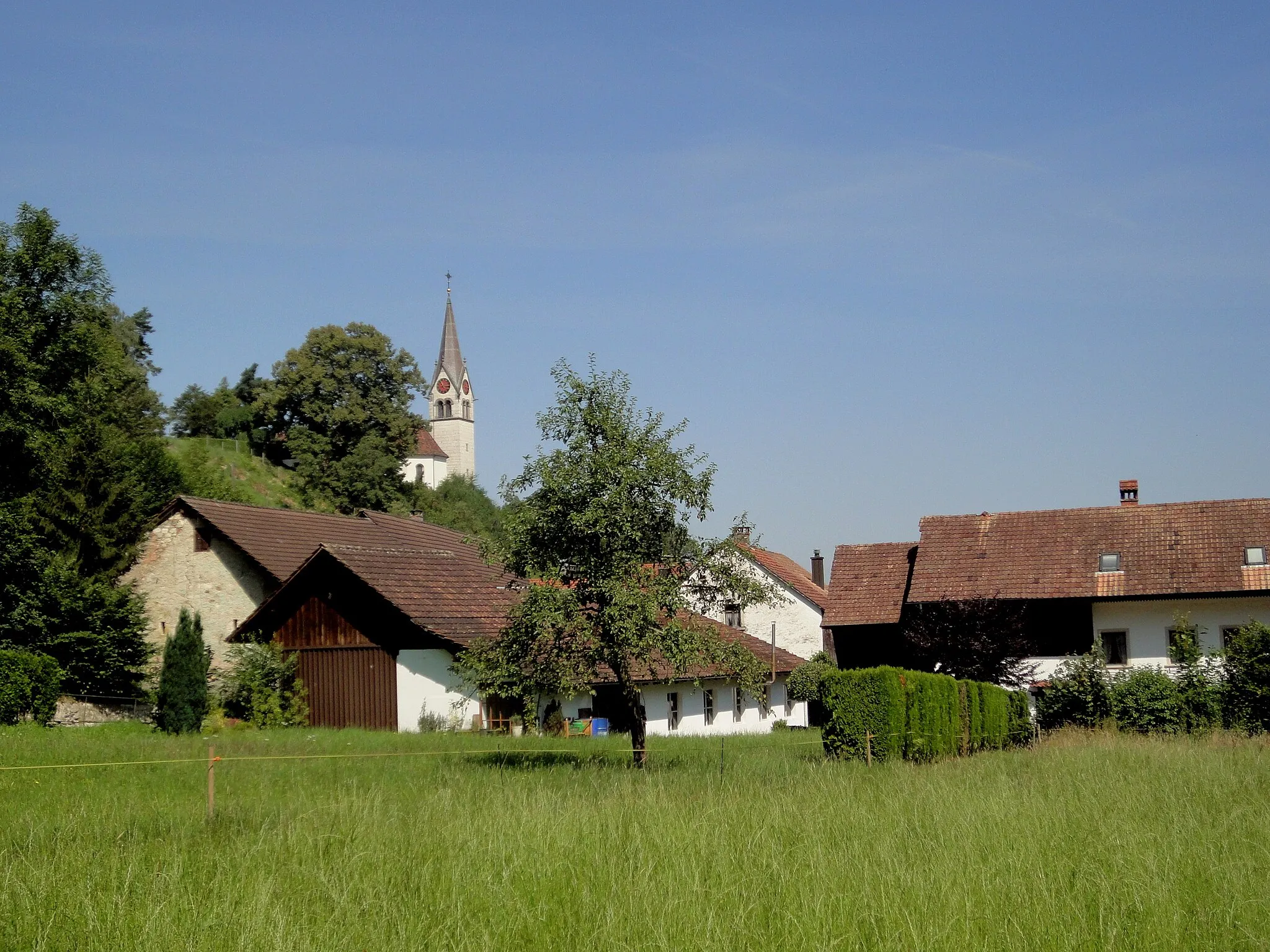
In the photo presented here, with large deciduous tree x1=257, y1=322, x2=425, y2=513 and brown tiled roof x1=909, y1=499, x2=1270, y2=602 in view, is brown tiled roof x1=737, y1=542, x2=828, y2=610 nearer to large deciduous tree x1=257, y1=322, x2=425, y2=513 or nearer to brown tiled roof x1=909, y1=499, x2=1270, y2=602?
brown tiled roof x1=909, y1=499, x2=1270, y2=602

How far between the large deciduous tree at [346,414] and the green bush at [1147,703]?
150 feet

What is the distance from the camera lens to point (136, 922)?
7.48m

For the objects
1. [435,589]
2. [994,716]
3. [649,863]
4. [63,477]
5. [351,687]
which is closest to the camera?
[649,863]

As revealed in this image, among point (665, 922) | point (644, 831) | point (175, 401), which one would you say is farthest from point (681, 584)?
point (175, 401)

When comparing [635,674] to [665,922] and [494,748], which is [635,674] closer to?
[494,748]

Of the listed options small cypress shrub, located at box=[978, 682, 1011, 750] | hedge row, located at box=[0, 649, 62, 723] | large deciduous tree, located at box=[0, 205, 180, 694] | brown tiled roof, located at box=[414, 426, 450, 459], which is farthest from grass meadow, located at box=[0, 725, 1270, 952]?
brown tiled roof, located at box=[414, 426, 450, 459]

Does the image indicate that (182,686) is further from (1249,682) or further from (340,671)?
(1249,682)

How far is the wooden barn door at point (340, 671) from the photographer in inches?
1241

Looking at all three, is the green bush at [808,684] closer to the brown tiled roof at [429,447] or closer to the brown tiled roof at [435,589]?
the brown tiled roof at [435,589]

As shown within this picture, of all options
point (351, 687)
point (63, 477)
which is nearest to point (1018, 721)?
point (351, 687)

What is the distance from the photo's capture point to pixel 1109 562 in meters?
39.8

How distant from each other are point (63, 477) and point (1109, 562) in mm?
34783

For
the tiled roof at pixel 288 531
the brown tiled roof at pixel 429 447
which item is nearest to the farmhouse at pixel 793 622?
the tiled roof at pixel 288 531

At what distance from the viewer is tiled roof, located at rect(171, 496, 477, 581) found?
3603cm
